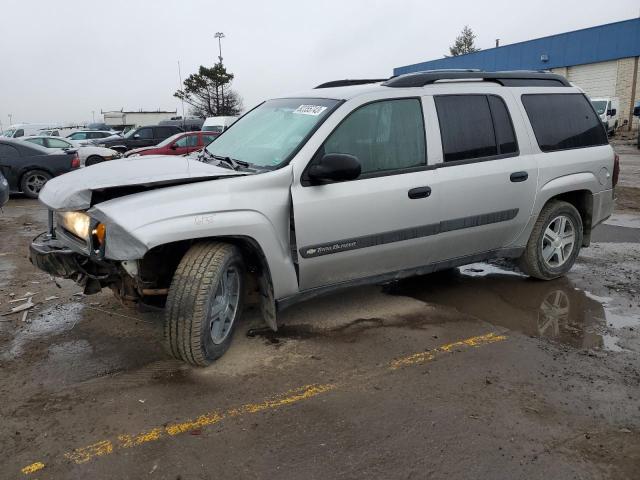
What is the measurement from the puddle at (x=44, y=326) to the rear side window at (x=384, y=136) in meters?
2.51

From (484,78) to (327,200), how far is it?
2.08 metres

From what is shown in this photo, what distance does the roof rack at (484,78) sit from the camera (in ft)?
14.3

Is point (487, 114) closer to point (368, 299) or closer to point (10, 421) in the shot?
point (368, 299)

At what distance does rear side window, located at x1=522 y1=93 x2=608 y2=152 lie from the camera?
4993mm

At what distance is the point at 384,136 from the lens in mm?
4125

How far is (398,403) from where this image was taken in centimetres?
317

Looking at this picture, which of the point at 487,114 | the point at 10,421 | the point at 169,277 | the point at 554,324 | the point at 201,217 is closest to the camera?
the point at 10,421

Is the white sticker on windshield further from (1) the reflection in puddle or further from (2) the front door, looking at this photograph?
(1) the reflection in puddle

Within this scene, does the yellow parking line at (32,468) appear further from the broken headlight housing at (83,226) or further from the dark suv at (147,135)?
the dark suv at (147,135)

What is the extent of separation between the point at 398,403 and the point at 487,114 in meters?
2.69

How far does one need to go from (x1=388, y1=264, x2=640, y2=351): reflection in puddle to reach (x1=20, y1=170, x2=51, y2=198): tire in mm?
9593

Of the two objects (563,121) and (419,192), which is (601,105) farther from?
(419,192)

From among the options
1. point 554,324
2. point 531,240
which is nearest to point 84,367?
point 554,324

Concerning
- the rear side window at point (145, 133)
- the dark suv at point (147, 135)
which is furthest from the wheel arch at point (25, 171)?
the rear side window at point (145, 133)
